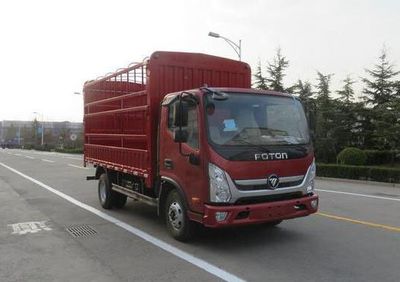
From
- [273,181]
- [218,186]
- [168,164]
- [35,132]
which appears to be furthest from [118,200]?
[35,132]

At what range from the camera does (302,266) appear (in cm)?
668

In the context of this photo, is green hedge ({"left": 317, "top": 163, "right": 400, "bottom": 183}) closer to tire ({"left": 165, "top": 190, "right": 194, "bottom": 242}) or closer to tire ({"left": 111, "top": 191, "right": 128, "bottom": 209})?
tire ({"left": 111, "top": 191, "right": 128, "bottom": 209})

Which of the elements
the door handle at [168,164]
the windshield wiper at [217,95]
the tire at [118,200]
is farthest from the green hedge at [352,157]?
the windshield wiper at [217,95]

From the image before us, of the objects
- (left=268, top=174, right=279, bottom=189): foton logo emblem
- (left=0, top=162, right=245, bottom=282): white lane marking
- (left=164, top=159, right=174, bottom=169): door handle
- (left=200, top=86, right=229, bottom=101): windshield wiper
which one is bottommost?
(left=0, top=162, right=245, bottom=282): white lane marking

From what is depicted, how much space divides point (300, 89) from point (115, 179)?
1029 inches

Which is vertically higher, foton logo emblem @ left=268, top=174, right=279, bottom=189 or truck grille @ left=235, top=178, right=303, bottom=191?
foton logo emblem @ left=268, top=174, right=279, bottom=189

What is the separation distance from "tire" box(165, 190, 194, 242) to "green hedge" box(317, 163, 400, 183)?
14.3 metres

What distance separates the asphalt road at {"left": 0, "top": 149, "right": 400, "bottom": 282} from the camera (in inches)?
255

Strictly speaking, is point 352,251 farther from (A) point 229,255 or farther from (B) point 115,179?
(B) point 115,179

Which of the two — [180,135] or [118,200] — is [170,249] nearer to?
[180,135]

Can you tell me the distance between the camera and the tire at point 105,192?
38.5ft

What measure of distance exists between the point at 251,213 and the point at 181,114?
1769 mm

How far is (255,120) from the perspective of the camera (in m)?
7.81

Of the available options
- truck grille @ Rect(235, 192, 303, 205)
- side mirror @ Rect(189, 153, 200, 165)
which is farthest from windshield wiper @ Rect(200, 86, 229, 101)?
truck grille @ Rect(235, 192, 303, 205)
